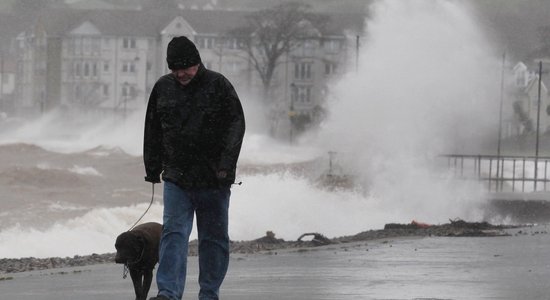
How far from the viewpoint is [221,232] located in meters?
9.20

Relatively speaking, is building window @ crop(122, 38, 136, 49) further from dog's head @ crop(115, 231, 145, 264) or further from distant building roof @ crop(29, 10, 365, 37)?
dog's head @ crop(115, 231, 145, 264)

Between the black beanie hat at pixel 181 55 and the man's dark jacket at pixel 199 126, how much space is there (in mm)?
124

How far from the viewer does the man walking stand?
29.1 feet

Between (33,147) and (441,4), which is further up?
(441,4)

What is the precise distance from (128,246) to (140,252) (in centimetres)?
23

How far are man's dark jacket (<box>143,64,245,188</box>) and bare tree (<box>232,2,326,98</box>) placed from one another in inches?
5054

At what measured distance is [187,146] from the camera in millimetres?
8945

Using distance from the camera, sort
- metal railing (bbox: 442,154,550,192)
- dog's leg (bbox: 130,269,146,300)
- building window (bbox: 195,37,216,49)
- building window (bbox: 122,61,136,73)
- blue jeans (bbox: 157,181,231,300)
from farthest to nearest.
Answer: building window (bbox: 122,61,136,73) → building window (bbox: 195,37,216,49) → metal railing (bbox: 442,154,550,192) → dog's leg (bbox: 130,269,146,300) → blue jeans (bbox: 157,181,231,300)

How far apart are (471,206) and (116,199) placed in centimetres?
2088

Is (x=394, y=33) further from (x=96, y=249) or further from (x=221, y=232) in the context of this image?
(x=221, y=232)

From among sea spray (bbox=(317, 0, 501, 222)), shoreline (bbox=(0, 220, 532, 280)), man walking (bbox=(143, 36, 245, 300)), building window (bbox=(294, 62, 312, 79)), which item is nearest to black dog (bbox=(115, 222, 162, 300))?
man walking (bbox=(143, 36, 245, 300))

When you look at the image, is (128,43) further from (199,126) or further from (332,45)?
(199,126)

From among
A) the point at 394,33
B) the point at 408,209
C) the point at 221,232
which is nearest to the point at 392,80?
the point at 394,33

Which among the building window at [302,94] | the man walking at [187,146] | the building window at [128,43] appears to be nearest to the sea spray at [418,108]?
the man walking at [187,146]
